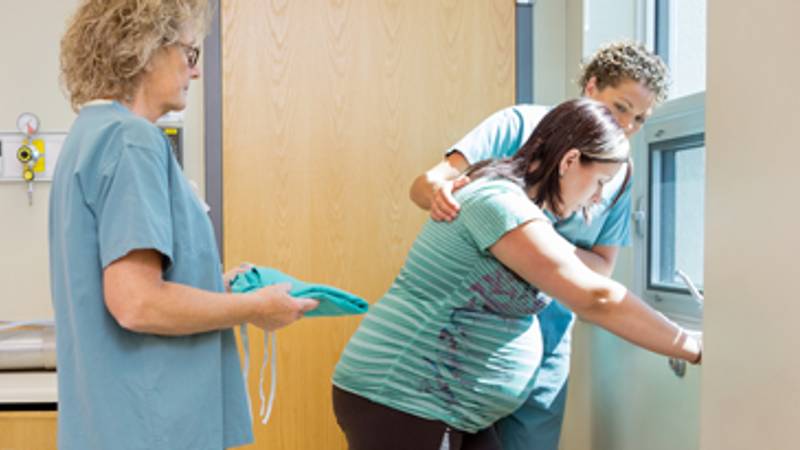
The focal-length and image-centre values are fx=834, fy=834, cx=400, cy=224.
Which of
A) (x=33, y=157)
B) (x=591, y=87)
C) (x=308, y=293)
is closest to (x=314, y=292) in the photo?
(x=308, y=293)

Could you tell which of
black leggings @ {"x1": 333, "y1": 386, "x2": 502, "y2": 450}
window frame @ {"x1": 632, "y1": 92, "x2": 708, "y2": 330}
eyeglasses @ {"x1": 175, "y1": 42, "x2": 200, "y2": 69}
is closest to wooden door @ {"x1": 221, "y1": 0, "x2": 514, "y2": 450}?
window frame @ {"x1": 632, "y1": 92, "x2": 708, "y2": 330}

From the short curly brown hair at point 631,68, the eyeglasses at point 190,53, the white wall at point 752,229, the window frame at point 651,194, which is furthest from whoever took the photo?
the window frame at point 651,194

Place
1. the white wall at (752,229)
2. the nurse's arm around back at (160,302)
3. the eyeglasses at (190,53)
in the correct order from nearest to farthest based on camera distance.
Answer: the white wall at (752,229) → the nurse's arm around back at (160,302) → the eyeglasses at (190,53)

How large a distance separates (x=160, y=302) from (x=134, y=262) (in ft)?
0.21

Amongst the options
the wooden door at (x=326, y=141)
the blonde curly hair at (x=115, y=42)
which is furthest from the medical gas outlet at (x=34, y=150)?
the blonde curly hair at (x=115, y=42)

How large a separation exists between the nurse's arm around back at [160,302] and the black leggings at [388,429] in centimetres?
33

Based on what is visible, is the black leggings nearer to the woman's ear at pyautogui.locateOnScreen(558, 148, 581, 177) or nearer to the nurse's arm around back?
the nurse's arm around back

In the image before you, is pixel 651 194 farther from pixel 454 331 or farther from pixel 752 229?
pixel 752 229

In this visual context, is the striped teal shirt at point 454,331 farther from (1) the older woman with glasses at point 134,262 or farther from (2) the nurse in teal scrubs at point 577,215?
(2) the nurse in teal scrubs at point 577,215

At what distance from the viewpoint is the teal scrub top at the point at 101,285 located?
112 centimetres

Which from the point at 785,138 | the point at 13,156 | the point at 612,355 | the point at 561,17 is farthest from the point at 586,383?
the point at 13,156

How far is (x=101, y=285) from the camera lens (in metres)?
1.14

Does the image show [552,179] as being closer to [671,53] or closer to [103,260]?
[103,260]

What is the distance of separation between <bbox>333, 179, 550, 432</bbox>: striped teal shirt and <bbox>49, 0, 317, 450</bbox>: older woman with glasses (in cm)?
24
